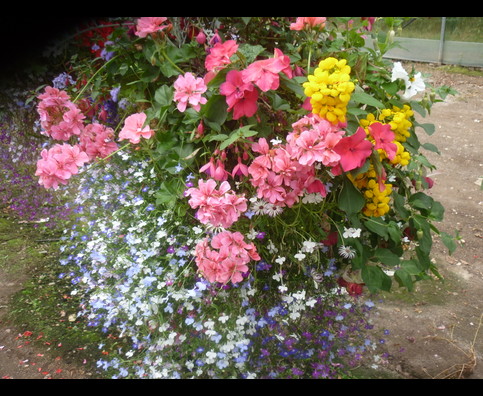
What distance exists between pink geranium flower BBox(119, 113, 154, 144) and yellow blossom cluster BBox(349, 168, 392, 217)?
0.67 metres

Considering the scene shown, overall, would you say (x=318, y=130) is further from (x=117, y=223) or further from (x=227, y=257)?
(x=117, y=223)

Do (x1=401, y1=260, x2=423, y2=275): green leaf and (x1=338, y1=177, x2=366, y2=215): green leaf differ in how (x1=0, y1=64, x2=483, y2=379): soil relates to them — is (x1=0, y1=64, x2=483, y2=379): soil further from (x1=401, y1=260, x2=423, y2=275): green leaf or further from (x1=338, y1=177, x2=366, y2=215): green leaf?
(x1=338, y1=177, x2=366, y2=215): green leaf

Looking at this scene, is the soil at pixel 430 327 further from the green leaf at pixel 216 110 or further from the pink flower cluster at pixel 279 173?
the green leaf at pixel 216 110

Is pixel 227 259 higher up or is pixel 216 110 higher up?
pixel 216 110

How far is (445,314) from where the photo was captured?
2.51 m

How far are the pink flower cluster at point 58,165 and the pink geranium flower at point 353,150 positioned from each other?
0.83 m

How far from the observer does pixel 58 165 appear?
1.65 meters

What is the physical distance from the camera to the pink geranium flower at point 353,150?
4.52 feet

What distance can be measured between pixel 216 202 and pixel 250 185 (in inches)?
11.1

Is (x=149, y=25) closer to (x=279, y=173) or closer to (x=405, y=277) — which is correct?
(x=279, y=173)

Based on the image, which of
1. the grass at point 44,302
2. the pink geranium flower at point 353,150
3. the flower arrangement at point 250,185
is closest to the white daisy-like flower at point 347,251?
the flower arrangement at point 250,185

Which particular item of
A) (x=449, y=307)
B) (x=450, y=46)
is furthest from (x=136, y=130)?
(x=450, y=46)

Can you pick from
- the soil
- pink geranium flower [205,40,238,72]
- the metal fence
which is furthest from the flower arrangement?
the metal fence

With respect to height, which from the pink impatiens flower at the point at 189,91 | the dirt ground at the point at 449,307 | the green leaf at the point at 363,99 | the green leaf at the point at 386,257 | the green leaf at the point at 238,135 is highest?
the pink impatiens flower at the point at 189,91
